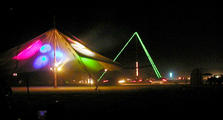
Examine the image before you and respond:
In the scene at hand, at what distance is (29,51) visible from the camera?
19641 mm

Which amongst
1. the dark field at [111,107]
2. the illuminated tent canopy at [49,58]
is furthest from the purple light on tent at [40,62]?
the dark field at [111,107]

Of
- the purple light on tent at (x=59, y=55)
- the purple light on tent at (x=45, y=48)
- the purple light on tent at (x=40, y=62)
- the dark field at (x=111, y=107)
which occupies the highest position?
the purple light on tent at (x=45, y=48)

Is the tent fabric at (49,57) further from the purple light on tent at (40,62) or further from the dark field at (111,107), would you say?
the dark field at (111,107)

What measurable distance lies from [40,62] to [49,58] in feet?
3.07

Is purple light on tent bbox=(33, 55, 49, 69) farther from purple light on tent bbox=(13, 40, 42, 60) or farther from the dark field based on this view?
the dark field

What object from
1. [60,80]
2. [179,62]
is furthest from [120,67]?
[179,62]

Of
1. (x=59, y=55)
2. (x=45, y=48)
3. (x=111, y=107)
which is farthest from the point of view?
(x=59, y=55)

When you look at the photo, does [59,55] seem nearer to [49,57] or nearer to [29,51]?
[49,57]

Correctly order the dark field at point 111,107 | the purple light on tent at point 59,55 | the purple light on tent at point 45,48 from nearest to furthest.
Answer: the dark field at point 111,107 < the purple light on tent at point 45,48 < the purple light on tent at point 59,55

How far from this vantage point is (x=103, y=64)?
856 inches

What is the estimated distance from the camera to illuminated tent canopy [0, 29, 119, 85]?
18219 mm

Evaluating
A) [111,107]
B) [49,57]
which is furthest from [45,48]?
[111,107]

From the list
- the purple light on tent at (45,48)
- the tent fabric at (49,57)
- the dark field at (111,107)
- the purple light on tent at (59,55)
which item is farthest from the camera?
the purple light on tent at (59,55)

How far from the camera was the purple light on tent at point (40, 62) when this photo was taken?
18288mm
